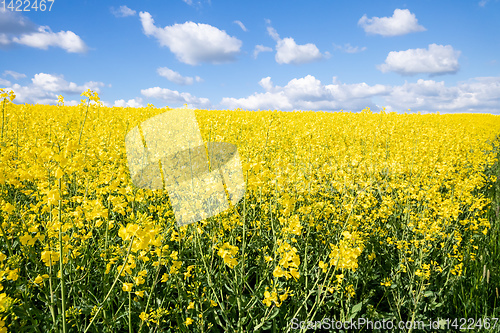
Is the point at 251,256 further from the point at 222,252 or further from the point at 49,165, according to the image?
the point at 49,165

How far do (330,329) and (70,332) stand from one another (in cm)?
205

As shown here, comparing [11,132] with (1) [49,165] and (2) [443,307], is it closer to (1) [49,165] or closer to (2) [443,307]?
(1) [49,165]

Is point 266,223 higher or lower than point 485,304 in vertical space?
higher

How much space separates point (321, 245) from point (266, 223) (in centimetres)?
65

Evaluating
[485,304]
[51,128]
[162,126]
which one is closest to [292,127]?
[162,126]

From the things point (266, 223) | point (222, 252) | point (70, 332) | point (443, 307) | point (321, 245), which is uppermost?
point (222, 252)

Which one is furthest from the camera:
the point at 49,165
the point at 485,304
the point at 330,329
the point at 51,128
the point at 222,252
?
the point at 51,128

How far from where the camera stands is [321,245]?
3.30 metres

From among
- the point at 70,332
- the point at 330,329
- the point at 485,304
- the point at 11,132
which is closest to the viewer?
the point at 70,332

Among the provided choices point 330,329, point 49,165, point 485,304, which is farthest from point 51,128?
point 485,304

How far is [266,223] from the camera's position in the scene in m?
3.41

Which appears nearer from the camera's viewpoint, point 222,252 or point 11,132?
point 222,252

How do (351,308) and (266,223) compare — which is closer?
(351,308)

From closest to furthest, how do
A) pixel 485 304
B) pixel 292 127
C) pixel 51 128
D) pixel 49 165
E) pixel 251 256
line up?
pixel 49 165 → pixel 485 304 → pixel 251 256 → pixel 51 128 → pixel 292 127
